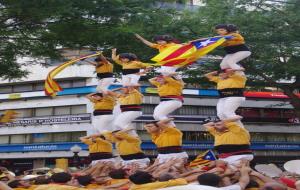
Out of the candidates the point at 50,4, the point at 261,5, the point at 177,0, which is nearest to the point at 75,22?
the point at 50,4

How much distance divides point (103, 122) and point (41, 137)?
23225 millimetres

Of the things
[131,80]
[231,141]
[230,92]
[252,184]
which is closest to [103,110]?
[131,80]

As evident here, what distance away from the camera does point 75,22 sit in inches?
457

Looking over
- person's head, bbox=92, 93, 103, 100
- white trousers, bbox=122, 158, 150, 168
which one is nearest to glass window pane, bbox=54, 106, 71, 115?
person's head, bbox=92, 93, 103, 100

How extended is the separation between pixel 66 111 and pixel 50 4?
23.1m

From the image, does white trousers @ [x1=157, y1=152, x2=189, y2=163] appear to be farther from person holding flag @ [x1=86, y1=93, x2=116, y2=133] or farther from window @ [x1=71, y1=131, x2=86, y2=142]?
window @ [x1=71, y1=131, x2=86, y2=142]

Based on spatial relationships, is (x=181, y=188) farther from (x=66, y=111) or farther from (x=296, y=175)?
(x=66, y=111)

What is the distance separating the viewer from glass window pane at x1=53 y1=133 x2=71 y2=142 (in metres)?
32.6

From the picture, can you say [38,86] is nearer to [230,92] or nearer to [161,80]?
[161,80]

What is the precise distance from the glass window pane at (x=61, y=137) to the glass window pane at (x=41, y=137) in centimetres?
41

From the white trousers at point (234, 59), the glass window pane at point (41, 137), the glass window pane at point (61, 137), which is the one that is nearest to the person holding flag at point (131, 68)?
the white trousers at point (234, 59)

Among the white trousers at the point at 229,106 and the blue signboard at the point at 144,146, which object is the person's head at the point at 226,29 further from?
the blue signboard at the point at 144,146

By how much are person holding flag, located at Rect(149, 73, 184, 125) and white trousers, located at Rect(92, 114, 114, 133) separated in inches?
73.5

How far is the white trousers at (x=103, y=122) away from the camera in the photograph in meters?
11.4
